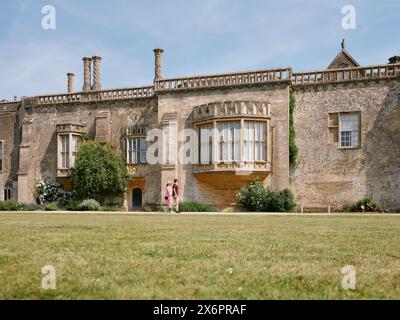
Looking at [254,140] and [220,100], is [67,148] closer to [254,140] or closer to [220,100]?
[220,100]

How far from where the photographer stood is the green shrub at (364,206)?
25.4 m

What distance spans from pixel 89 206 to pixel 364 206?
1565 centimetres

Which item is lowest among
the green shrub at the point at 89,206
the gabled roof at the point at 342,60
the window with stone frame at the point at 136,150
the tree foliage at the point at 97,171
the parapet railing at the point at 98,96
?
the green shrub at the point at 89,206

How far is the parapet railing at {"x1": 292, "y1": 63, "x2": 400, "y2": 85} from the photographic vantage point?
26078mm

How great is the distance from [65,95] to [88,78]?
242 cm

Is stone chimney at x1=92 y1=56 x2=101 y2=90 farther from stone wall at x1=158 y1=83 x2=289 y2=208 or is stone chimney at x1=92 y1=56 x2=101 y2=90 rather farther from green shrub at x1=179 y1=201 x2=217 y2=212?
green shrub at x1=179 y1=201 x2=217 y2=212

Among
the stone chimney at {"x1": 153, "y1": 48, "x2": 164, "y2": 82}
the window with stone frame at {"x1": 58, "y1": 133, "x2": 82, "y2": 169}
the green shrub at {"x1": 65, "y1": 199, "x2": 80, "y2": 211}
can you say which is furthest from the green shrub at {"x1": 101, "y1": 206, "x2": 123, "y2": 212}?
the stone chimney at {"x1": 153, "y1": 48, "x2": 164, "y2": 82}

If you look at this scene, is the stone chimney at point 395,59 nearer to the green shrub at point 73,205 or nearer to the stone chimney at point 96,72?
the stone chimney at point 96,72

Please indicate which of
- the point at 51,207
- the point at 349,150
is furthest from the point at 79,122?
the point at 349,150

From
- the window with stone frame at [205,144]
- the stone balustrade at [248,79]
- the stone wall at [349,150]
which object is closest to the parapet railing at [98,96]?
the stone balustrade at [248,79]

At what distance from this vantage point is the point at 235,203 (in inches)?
1094

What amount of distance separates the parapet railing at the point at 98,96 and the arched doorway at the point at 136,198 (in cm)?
617

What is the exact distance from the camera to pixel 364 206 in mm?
25578
